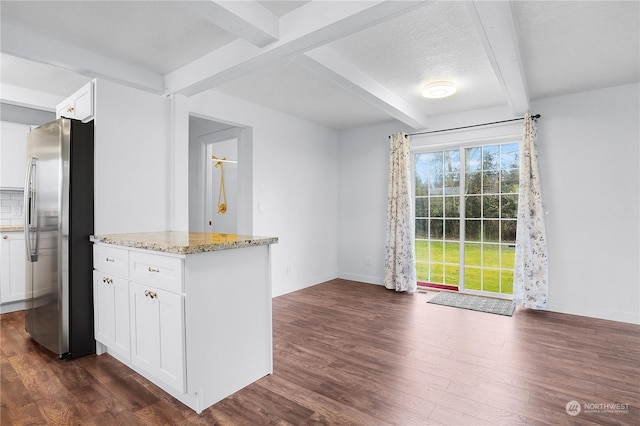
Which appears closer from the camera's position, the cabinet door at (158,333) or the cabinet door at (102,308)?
the cabinet door at (158,333)

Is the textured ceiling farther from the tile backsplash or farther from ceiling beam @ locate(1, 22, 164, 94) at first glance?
the tile backsplash

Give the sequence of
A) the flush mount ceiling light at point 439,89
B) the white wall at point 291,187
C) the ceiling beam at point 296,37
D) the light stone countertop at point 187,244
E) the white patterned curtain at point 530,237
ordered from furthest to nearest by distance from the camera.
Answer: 1. the white wall at point 291,187
2. the white patterned curtain at point 530,237
3. the flush mount ceiling light at point 439,89
4. the ceiling beam at point 296,37
5. the light stone countertop at point 187,244

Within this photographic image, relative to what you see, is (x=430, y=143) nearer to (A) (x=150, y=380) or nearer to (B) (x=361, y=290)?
(B) (x=361, y=290)

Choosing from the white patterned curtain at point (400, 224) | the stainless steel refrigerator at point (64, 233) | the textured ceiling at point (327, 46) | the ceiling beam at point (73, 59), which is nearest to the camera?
the textured ceiling at point (327, 46)

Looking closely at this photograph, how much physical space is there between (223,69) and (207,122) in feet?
7.67

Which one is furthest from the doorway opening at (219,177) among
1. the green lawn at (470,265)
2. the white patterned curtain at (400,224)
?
the green lawn at (470,265)

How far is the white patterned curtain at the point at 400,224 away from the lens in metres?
4.71

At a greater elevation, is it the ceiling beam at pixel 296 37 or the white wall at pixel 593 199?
the ceiling beam at pixel 296 37

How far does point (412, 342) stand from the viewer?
→ 2938 mm

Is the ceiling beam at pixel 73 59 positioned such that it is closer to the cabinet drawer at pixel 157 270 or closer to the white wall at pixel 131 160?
the white wall at pixel 131 160

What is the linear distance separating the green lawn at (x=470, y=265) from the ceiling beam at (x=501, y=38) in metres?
2.07

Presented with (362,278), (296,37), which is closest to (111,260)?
(296,37)

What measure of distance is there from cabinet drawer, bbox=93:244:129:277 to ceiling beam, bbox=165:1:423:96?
157 cm

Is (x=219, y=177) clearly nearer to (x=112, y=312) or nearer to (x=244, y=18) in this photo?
(x=112, y=312)
